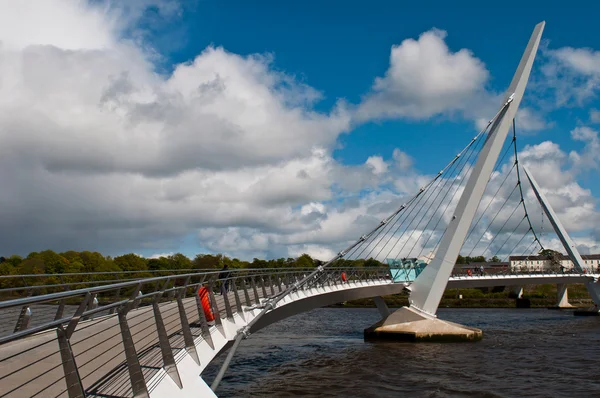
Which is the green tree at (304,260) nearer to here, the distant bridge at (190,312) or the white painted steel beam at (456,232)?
the distant bridge at (190,312)

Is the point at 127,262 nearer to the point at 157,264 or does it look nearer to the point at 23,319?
the point at 157,264

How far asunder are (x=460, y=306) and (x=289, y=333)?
5347cm

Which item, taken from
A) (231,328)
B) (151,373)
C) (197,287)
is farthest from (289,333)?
(151,373)

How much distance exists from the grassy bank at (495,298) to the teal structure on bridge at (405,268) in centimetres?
4991

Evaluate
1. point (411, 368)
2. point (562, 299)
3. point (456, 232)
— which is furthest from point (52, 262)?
point (411, 368)

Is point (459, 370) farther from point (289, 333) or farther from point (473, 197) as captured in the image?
point (289, 333)

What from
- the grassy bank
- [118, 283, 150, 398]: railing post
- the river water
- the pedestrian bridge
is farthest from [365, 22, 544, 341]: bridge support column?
the grassy bank

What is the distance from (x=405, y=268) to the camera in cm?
3988

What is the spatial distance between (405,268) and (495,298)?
58932 millimetres

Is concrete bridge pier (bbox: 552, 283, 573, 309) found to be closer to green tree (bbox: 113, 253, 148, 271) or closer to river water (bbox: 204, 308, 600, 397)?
river water (bbox: 204, 308, 600, 397)

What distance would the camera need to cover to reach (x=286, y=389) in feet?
64.0

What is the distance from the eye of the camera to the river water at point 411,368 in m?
19.7

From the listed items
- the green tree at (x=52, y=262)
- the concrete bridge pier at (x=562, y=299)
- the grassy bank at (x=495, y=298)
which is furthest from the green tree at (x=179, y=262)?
the concrete bridge pier at (x=562, y=299)

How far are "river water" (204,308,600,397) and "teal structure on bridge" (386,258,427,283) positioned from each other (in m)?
4.71
